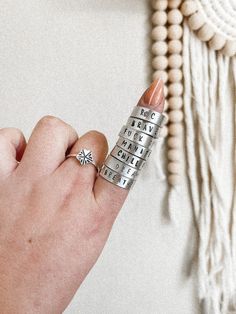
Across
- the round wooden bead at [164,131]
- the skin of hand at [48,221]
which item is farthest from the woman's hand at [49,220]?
the round wooden bead at [164,131]

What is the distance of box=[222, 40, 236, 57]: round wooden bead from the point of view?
857 millimetres

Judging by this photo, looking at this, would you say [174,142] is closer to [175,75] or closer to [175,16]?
[175,75]

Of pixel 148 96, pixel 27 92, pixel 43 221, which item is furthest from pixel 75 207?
pixel 27 92

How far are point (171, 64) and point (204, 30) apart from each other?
9cm

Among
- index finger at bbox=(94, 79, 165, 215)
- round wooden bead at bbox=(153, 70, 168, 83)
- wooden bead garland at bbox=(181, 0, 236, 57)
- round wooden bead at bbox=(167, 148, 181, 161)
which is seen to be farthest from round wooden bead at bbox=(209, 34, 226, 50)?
index finger at bbox=(94, 79, 165, 215)

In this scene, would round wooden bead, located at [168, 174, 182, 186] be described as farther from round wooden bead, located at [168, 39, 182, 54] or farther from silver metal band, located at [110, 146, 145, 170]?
silver metal band, located at [110, 146, 145, 170]

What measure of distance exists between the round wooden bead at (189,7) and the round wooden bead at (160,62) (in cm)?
9

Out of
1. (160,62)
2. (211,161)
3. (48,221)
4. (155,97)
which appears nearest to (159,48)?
(160,62)

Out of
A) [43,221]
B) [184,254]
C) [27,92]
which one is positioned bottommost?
[43,221]

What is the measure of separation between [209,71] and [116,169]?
1.42ft

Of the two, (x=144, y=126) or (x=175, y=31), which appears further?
(x=175, y=31)

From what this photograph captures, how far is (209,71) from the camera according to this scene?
888 millimetres

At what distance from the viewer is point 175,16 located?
2.78 ft

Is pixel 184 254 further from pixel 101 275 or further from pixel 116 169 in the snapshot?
pixel 116 169
